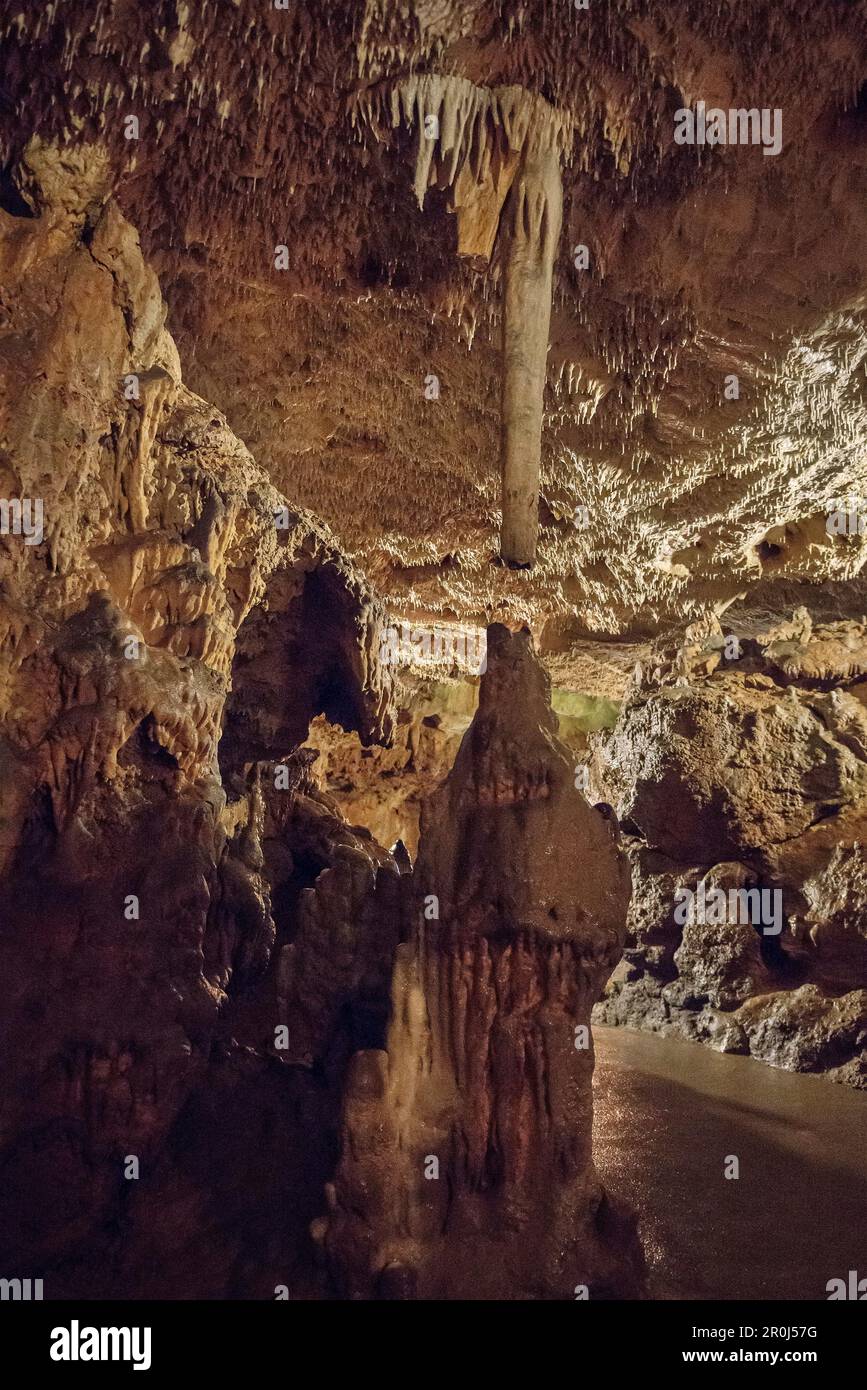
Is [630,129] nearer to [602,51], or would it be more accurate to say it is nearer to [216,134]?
[602,51]

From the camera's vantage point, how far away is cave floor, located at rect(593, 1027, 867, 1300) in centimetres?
478

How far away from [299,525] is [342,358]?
1.40 meters

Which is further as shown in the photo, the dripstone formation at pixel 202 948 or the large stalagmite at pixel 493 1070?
the dripstone formation at pixel 202 948

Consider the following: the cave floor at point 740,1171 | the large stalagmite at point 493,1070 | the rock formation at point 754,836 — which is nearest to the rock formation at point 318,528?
the large stalagmite at point 493,1070

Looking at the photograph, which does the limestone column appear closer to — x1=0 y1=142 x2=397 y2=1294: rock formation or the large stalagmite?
the large stalagmite

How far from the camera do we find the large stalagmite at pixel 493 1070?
14.0 feet

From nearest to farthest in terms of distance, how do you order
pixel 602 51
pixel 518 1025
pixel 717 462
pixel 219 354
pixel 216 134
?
pixel 518 1025 → pixel 602 51 → pixel 216 134 → pixel 219 354 → pixel 717 462

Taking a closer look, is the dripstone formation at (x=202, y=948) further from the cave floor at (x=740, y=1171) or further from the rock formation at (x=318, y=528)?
the cave floor at (x=740, y=1171)

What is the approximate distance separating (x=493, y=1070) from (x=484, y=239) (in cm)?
462

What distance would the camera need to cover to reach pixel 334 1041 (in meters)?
5.21

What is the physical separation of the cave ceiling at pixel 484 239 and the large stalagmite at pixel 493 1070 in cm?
351

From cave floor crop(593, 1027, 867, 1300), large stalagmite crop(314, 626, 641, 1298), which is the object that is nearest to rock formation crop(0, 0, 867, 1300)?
large stalagmite crop(314, 626, 641, 1298)
